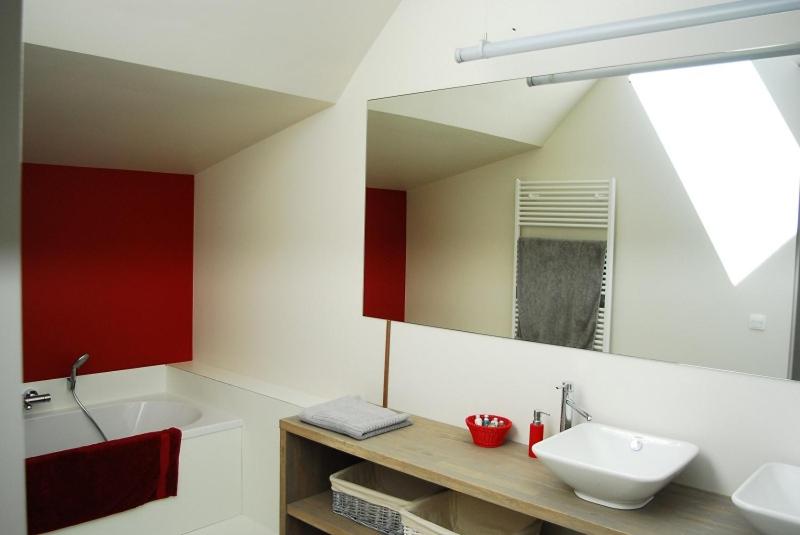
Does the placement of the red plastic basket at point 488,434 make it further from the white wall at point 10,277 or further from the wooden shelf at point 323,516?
the white wall at point 10,277

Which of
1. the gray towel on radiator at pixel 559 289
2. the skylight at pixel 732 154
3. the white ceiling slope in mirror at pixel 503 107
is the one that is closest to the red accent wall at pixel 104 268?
the white ceiling slope in mirror at pixel 503 107

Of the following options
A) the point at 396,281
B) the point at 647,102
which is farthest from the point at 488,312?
the point at 647,102

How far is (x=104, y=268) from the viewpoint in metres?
3.78

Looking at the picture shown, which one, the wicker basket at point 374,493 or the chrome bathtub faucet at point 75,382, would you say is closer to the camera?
the wicker basket at point 374,493

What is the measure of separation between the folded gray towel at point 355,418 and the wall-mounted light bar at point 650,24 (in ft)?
4.53

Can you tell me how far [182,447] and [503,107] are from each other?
2148mm

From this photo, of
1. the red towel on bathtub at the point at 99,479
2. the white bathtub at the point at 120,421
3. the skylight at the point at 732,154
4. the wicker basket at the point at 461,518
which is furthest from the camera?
the white bathtub at the point at 120,421

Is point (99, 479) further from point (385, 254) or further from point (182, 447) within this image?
point (385, 254)

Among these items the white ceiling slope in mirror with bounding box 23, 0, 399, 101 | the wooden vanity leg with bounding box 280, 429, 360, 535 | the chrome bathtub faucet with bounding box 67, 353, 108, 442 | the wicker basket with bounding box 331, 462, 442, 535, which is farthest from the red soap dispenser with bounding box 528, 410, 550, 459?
the chrome bathtub faucet with bounding box 67, 353, 108, 442

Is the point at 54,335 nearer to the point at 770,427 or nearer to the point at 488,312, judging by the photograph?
the point at 488,312

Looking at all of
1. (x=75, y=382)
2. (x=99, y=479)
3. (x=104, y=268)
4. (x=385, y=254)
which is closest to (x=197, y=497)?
(x=99, y=479)

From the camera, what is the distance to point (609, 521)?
1.79m

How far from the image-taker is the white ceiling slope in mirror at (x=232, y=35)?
2.28m

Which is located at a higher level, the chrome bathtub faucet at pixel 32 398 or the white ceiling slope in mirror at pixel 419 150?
the white ceiling slope in mirror at pixel 419 150
